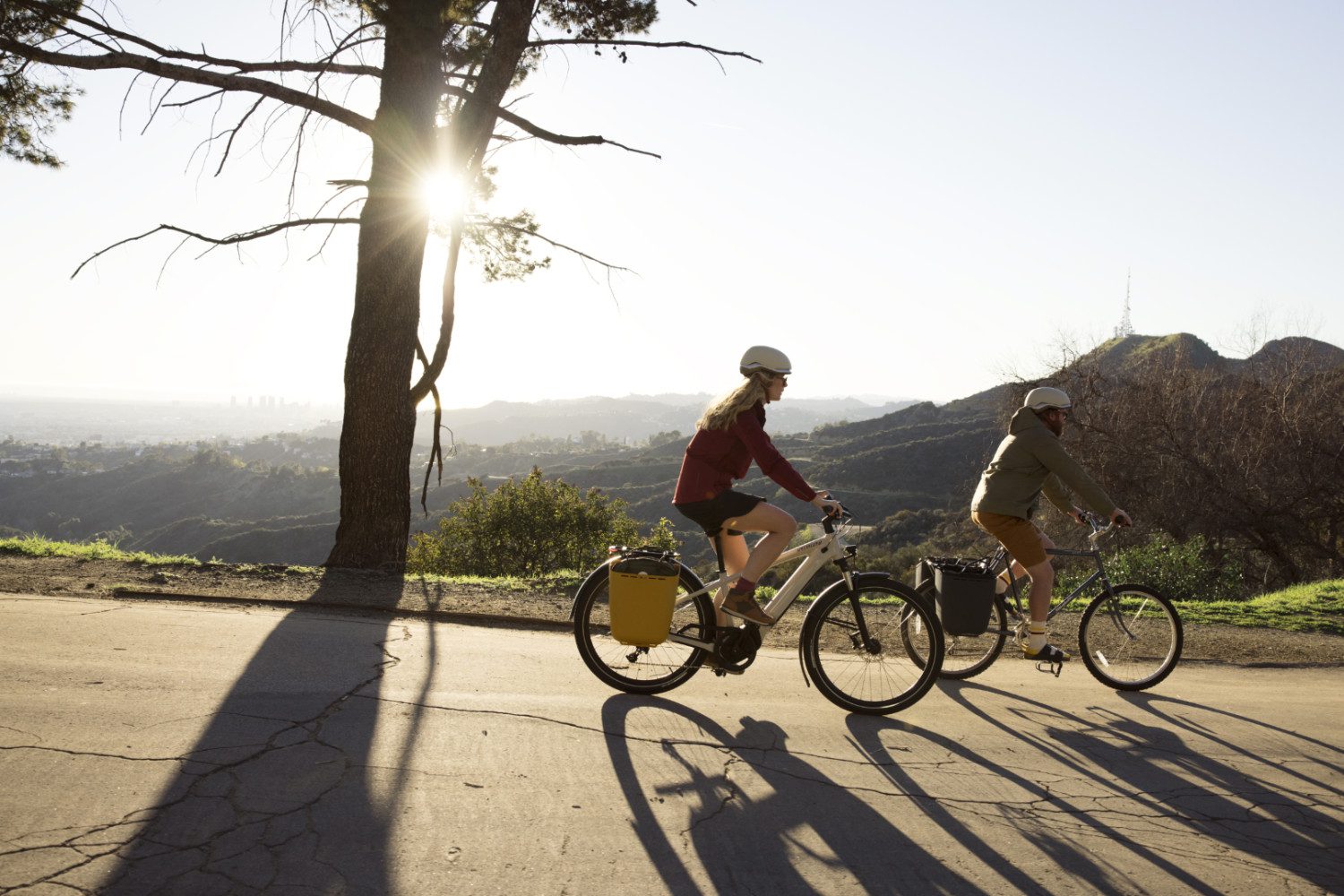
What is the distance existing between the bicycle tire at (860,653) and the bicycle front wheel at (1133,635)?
1531mm

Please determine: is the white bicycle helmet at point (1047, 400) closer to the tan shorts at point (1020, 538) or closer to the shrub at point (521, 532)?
the tan shorts at point (1020, 538)

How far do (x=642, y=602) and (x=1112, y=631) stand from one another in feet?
10.7

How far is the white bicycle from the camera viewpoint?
18.3 feet

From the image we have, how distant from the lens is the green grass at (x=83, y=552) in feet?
31.9

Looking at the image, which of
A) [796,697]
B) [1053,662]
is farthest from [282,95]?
[1053,662]

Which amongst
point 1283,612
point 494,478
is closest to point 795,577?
point 1283,612

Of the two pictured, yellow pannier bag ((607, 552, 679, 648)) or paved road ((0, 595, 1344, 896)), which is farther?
yellow pannier bag ((607, 552, 679, 648))

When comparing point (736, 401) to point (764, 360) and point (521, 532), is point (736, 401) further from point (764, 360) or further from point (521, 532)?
point (521, 532)

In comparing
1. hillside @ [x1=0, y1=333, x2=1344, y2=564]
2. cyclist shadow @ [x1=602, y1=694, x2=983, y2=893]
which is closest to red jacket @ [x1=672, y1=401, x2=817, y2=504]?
cyclist shadow @ [x1=602, y1=694, x2=983, y2=893]

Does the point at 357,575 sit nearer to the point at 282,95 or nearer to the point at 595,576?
the point at 595,576

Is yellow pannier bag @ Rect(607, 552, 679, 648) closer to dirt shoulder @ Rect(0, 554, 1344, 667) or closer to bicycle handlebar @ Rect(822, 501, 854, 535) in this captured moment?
bicycle handlebar @ Rect(822, 501, 854, 535)

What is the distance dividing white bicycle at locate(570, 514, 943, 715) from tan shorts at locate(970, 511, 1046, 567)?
3.20ft

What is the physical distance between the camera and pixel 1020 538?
20.6 ft

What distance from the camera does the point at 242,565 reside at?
966cm
